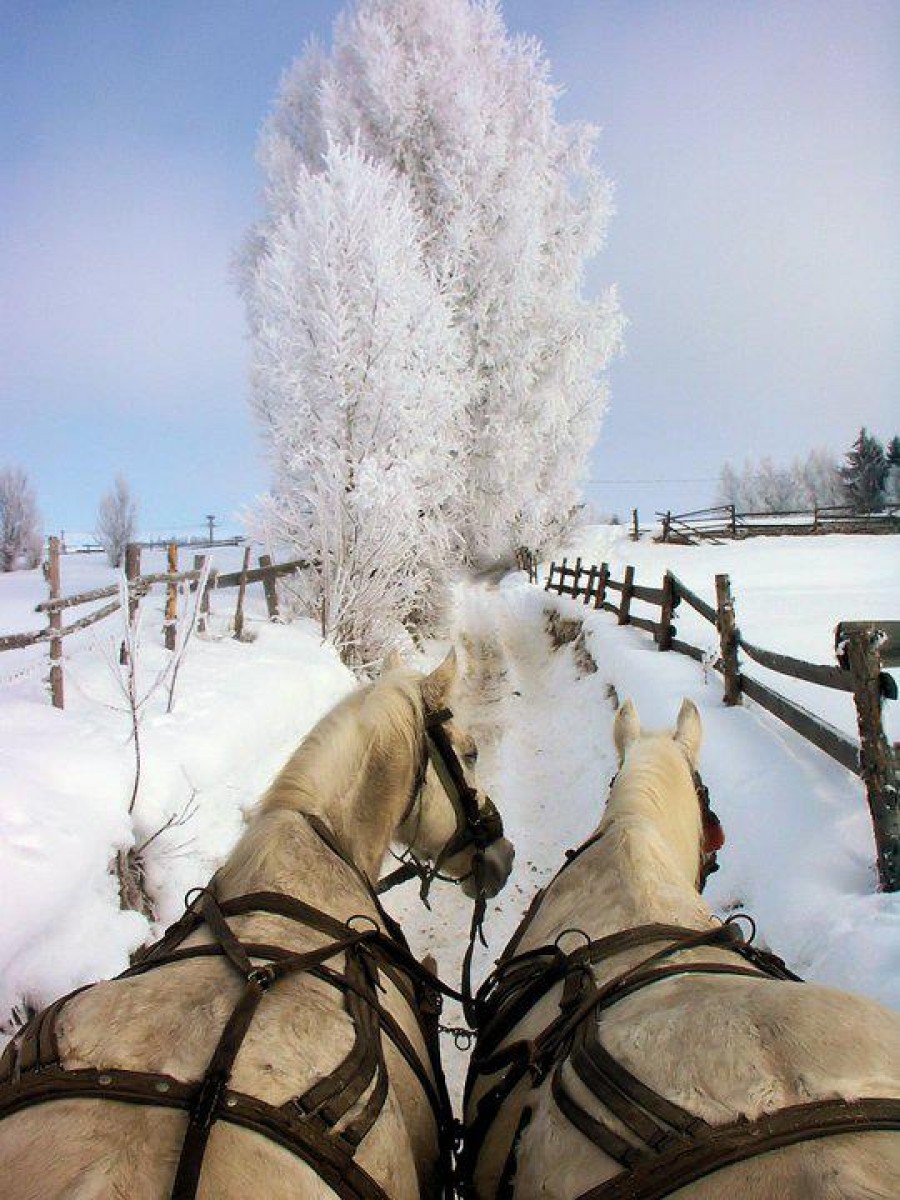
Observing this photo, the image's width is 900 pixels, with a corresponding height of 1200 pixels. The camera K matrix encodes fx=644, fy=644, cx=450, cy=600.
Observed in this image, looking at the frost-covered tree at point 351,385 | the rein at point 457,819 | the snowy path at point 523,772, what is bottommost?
the snowy path at point 523,772

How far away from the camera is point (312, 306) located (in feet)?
28.3

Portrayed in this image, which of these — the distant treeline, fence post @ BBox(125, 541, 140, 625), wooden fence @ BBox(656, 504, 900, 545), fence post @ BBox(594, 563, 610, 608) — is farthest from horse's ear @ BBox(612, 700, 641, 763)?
the distant treeline

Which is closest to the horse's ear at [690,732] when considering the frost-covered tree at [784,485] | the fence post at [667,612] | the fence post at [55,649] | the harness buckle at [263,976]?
the harness buckle at [263,976]

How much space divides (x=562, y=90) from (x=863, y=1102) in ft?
57.2

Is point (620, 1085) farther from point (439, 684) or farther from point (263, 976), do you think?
point (439, 684)

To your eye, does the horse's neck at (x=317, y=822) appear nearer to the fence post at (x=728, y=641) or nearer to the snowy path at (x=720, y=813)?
the snowy path at (x=720, y=813)

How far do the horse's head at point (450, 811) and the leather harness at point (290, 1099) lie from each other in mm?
639

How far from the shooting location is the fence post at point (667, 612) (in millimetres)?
8180

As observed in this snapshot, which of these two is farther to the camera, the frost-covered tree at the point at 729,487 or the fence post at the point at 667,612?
the frost-covered tree at the point at 729,487

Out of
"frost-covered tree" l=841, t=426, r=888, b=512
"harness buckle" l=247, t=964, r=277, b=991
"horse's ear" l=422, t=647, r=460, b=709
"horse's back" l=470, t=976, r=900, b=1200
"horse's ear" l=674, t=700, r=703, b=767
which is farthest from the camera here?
"frost-covered tree" l=841, t=426, r=888, b=512

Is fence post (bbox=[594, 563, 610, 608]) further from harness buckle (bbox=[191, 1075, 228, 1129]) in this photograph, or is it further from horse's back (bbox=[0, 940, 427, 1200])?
harness buckle (bbox=[191, 1075, 228, 1129])

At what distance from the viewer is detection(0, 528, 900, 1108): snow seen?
273cm

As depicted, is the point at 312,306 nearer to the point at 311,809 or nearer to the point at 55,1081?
the point at 311,809

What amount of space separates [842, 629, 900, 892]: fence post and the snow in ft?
0.62
